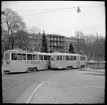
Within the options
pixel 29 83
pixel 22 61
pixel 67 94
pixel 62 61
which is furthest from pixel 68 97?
pixel 62 61

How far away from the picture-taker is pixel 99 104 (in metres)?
4.20

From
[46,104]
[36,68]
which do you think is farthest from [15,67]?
[46,104]

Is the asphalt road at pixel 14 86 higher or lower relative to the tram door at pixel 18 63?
lower

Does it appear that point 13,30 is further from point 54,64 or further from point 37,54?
point 54,64

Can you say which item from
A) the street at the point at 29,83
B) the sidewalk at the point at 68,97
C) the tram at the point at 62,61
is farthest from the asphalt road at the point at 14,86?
the tram at the point at 62,61

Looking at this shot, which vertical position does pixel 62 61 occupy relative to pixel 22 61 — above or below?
below

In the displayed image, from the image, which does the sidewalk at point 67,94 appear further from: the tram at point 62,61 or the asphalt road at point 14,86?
the tram at point 62,61

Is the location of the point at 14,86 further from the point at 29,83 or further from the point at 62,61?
the point at 62,61

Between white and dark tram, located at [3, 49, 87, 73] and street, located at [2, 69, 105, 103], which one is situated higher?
white and dark tram, located at [3, 49, 87, 73]

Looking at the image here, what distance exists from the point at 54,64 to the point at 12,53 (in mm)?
7322

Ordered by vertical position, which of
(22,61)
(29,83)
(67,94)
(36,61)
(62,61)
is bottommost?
(29,83)

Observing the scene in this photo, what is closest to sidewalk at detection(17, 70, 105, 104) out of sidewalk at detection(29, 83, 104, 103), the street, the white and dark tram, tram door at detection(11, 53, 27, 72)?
sidewalk at detection(29, 83, 104, 103)

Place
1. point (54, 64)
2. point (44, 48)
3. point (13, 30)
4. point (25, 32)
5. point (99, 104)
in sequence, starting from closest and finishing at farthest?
point (99, 104) < point (54, 64) < point (13, 30) < point (25, 32) < point (44, 48)

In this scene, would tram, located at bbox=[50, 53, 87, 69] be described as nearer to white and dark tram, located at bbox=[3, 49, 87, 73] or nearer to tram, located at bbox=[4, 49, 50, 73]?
white and dark tram, located at bbox=[3, 49, 87, 73]
